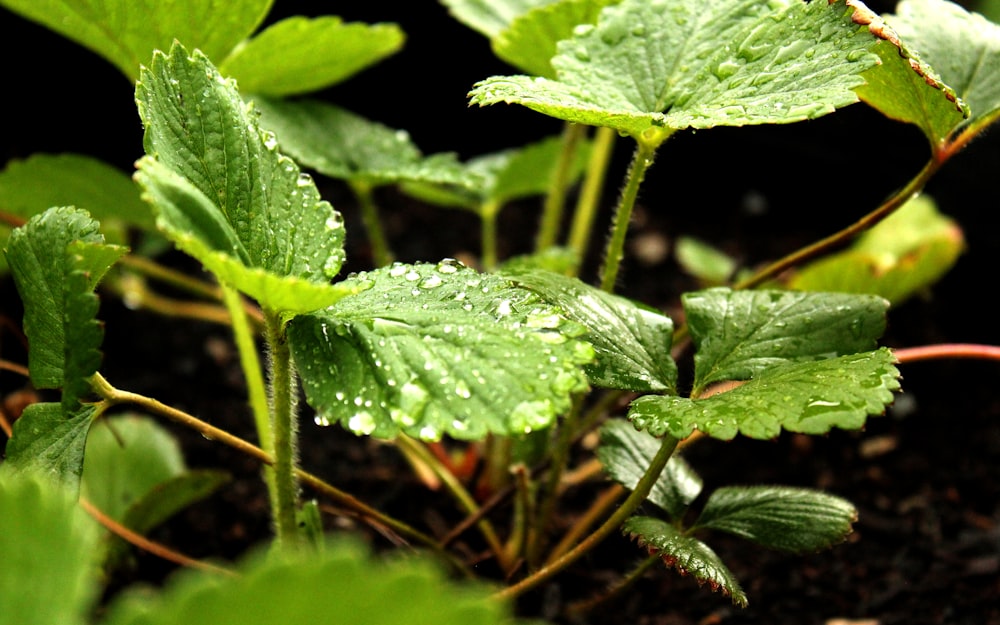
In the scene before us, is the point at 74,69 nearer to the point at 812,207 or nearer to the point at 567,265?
the point at 567,265

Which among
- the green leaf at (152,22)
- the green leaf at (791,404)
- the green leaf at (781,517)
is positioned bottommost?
the green leaf at (781,517)

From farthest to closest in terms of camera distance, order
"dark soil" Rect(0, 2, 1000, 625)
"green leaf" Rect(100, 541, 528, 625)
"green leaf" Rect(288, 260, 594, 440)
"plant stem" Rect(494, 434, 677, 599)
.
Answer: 1. "dark soil" Rect(0, 2, 1000, 625)
2. "plant stem" Rect(494, 434, 677, 599)
3. "green leaf" Rect(288, 260, 594, 440)
4. "green leaf" Rect(100, 541, 528, 625)

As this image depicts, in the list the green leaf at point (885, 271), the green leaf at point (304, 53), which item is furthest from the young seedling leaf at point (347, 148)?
the green leaf at point (885, 271)

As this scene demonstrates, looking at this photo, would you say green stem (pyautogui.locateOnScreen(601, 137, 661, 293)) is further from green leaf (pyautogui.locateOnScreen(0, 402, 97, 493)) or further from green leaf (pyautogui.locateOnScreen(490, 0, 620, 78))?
green leaf (pyautogui.locateOnScreen(0, 402, 97, 493))

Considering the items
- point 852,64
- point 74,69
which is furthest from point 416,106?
point 852,64

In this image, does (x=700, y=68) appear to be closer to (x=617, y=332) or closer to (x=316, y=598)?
(x=617, y=332)

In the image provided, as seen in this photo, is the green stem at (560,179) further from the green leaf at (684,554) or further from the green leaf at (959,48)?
the green leaf at (684,554)

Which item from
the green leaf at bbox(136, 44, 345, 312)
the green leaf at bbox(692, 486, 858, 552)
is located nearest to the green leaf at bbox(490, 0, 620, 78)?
the green leaf at bbox(136, 44, 345, 312)
